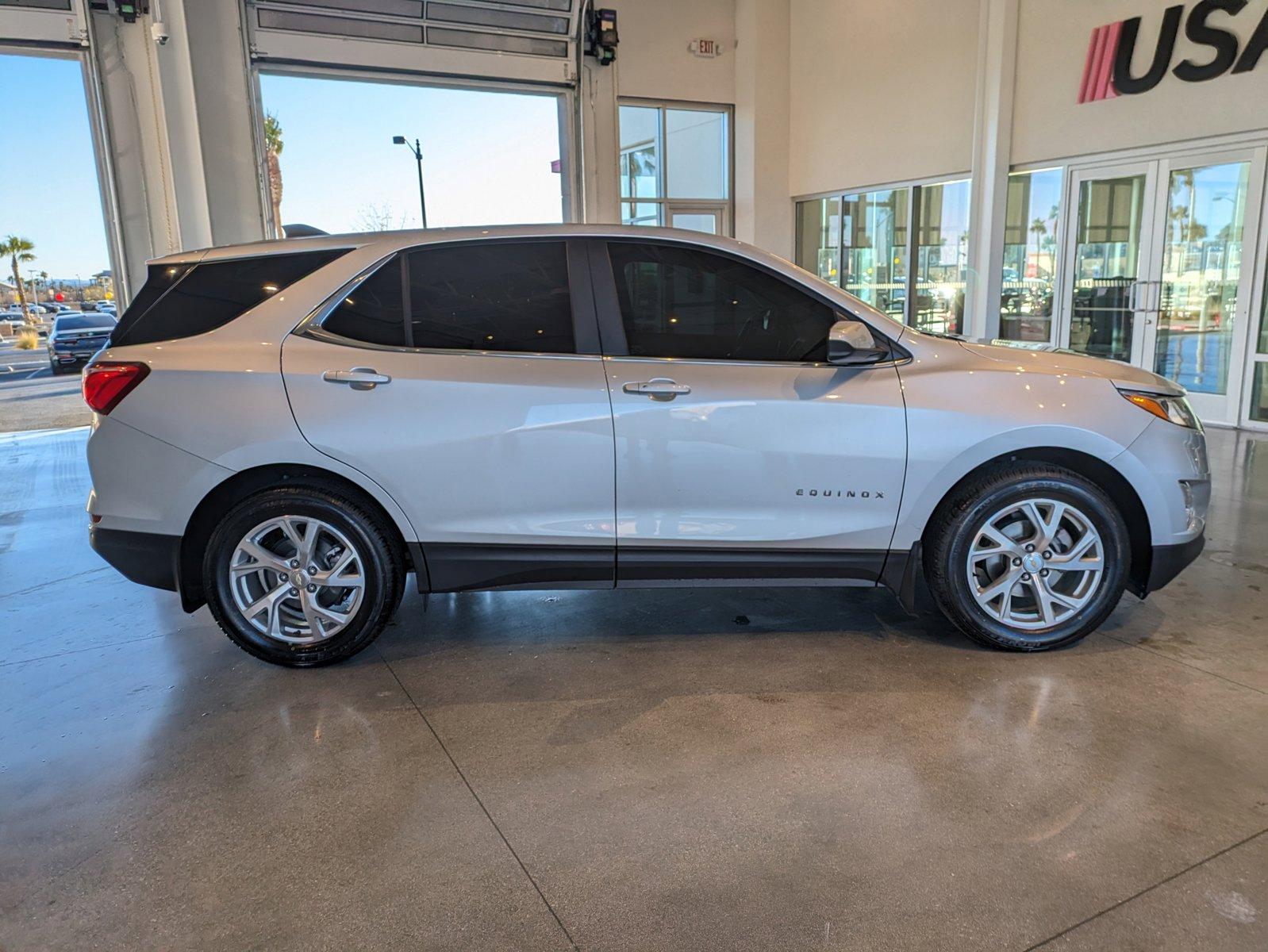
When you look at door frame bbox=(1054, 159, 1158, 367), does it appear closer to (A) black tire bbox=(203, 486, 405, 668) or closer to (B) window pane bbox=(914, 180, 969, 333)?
(B) window pane bbox=(914, 180, 969, 333)

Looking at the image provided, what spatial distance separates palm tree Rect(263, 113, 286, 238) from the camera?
10.0m

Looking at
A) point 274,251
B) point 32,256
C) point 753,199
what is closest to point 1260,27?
point 753,199

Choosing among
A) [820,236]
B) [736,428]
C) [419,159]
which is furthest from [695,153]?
[736,428]

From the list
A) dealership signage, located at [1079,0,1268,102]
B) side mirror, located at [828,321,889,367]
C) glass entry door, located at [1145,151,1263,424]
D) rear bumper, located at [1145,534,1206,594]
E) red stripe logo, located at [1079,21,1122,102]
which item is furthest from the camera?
red stripe logo, located at [1079,21,1122,102]

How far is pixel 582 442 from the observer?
3154mm

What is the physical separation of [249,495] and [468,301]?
3.57ft

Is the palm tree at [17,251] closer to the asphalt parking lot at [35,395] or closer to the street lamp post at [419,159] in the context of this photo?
the asphalt parking lot at [35,395]

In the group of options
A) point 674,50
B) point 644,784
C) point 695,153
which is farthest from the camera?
point 695,153

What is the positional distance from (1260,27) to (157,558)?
9.21 meters

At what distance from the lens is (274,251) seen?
10.9ft

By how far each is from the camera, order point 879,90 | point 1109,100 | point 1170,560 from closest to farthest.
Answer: point 1170,560 < point 1109,100 < point 879,90

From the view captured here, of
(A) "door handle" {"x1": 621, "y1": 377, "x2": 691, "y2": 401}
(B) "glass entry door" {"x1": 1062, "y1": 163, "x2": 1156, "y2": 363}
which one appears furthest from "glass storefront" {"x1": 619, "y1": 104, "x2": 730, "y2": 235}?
(A) "door handle" {"x1": 621, "y1": 377, "x2": 691, "y2": 401}

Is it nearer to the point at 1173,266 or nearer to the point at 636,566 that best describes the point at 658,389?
the point at 636,566

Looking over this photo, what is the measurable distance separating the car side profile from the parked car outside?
867cm
